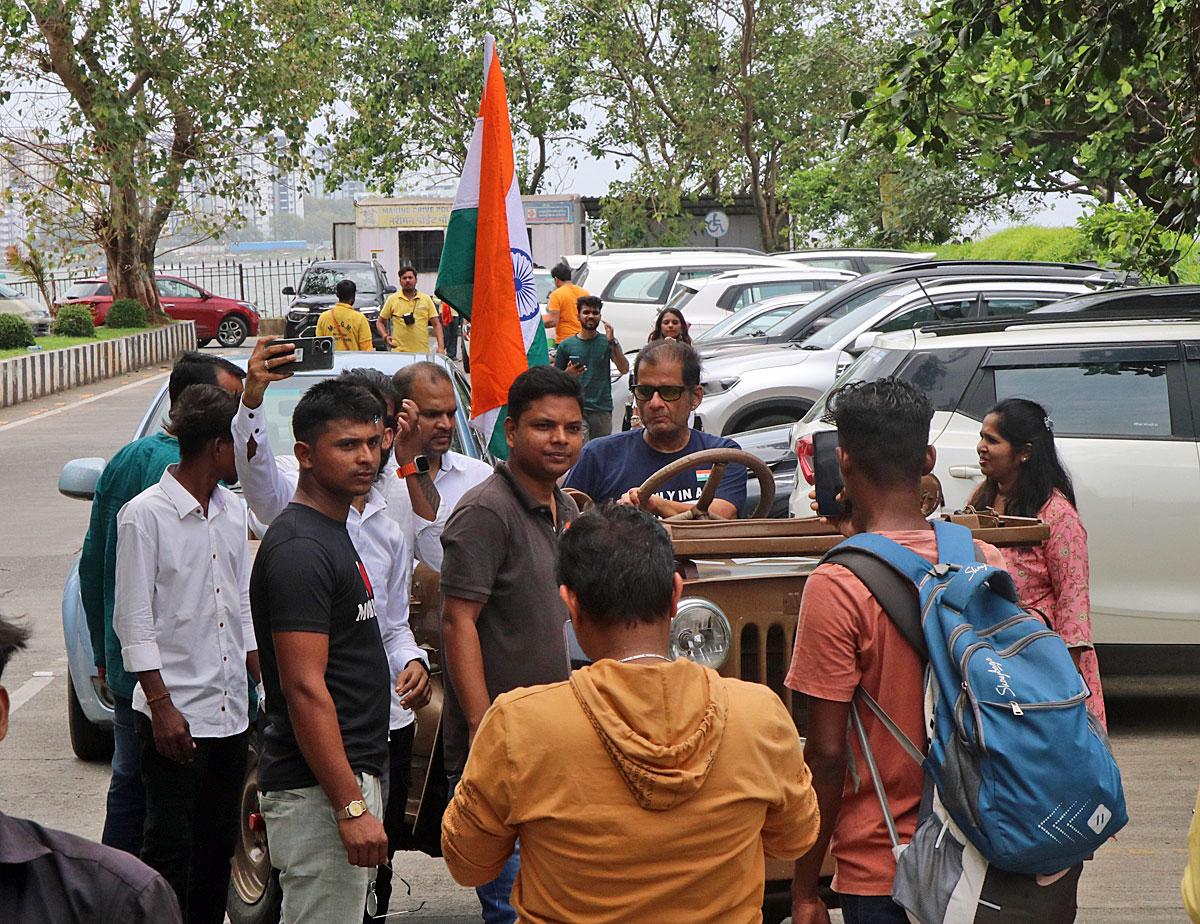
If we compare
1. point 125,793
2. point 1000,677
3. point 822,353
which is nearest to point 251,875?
point 125,793

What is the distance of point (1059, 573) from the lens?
A: 4.98 m

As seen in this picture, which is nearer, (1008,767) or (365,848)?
(1008,767)

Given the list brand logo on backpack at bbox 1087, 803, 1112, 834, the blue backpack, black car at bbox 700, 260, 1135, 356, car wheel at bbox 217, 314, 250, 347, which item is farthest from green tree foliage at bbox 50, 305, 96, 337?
brand logo on backpack at bbox 1087, 803, 1112, 834

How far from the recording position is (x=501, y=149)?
6.07 m

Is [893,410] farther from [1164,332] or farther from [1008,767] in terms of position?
[1164,332]

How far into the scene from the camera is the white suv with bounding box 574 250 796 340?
806 inches

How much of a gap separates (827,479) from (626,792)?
174 cm

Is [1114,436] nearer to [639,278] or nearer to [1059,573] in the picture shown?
[1059,573]

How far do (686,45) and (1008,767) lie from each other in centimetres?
3760

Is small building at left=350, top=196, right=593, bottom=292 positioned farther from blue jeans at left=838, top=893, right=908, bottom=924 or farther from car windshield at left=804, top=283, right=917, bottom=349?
blue jeans at left=838, top=893, right=908, bottom=924

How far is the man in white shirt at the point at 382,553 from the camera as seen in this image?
4.12 metres

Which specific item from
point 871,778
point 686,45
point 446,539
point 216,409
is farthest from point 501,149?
point 686,45

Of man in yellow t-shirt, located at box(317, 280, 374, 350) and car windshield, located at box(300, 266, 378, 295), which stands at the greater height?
car windshield, located at box(300, 266, 378, 295)

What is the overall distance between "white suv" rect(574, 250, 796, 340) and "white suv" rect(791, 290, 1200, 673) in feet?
40.6
